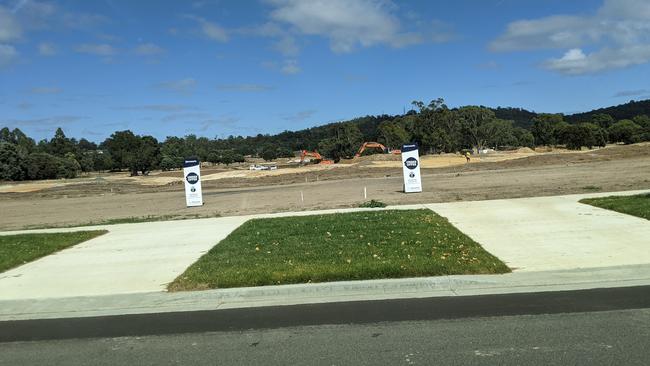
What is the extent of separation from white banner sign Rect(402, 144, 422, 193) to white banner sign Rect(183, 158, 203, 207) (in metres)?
8.88

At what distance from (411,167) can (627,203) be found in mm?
11204

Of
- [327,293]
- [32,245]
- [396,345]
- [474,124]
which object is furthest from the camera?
[474,124]

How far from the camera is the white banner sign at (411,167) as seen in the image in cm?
2409

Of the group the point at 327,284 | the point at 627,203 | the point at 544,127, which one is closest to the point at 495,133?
the point at 544,127

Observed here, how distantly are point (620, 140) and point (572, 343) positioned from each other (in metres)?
166

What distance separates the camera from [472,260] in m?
8.86

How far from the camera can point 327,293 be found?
7762 millimetres

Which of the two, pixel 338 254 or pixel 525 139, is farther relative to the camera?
pixel 525 139

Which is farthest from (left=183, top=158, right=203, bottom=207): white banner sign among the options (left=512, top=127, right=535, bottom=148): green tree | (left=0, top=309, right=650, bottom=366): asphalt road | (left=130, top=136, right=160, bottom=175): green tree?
(left=512, top=127, right=535, bottom=148): green tree

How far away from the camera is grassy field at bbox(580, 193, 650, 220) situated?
12562 mm

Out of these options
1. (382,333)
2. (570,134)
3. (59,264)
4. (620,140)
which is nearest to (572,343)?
(382,333)

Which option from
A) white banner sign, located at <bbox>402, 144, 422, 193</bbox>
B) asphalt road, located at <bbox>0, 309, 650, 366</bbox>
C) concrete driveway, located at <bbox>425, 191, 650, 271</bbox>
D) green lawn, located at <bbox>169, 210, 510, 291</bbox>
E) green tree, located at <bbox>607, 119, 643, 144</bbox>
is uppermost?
green tree, located at <bbox>607, 119, 643, 144</bbox>

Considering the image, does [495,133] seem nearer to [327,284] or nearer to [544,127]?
[544,127]

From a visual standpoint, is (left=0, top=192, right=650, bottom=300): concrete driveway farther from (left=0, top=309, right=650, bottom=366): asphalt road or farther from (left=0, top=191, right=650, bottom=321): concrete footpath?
(left=0, top=309, right=650, bottom=366): asphalt road
